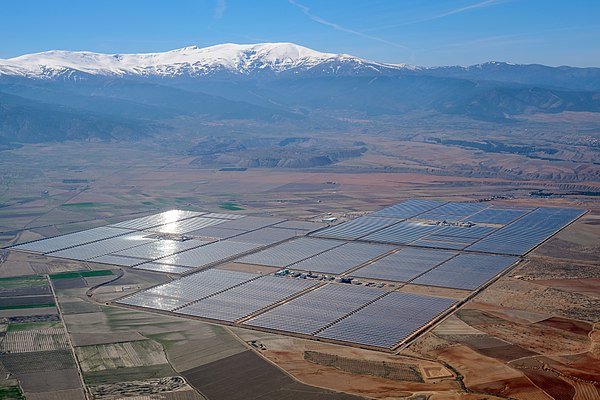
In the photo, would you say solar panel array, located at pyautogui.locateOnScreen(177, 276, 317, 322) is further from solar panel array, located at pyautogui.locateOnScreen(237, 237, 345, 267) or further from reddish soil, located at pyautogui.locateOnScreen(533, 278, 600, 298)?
reddish soil, located at pyautogui.locateOnScreen(533, 278, 600, 298)

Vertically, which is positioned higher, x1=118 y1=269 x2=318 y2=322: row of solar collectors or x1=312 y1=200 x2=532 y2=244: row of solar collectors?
x1=312 y1=200 x2=532 y2=244: row of solar collectors

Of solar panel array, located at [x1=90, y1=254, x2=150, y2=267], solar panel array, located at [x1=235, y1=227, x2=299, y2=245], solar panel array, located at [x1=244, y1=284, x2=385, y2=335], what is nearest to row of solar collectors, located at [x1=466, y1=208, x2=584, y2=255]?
solar panel array, located at [x1=244, y1=284, x2=385, y2=335]

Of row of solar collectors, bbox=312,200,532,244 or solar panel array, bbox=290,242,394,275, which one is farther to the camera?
row of solar collectors, bbox=312,200,532,244

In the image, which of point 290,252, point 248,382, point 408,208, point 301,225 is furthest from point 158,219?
point 248,382

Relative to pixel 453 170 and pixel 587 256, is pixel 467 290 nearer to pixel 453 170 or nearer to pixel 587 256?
pixel 587 256

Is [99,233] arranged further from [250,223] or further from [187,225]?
[250,223]

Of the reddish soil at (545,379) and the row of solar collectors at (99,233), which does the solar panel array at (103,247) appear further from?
the reddish soil at (545,379)

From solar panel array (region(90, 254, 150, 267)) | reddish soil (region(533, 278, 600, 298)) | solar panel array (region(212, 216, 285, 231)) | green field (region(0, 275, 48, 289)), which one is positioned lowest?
green field (region(0, 275, 48, 289))
